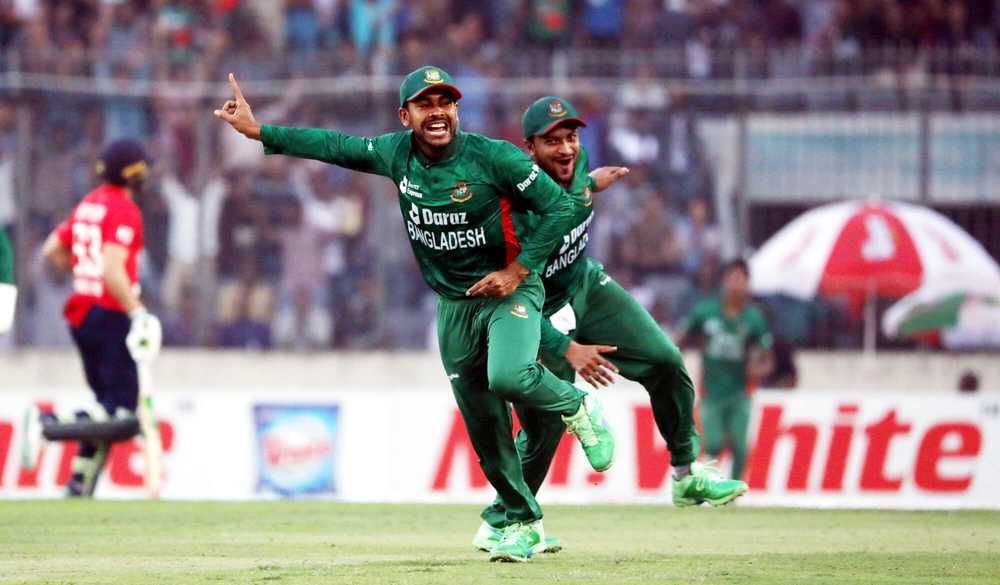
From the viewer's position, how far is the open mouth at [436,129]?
30.9ft

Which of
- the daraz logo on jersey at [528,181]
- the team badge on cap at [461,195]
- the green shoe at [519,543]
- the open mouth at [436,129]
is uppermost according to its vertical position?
the open mouth at [436,129]

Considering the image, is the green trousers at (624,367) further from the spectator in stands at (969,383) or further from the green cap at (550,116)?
the spectator in stands at (969,383)

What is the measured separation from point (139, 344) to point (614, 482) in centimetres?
448

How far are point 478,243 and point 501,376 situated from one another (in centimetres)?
68

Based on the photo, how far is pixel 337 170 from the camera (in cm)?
1981

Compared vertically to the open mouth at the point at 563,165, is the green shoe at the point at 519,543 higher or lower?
lower

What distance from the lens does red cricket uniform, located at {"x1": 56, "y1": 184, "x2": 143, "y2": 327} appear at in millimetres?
14805

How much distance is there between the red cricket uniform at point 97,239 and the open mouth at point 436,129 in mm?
5827

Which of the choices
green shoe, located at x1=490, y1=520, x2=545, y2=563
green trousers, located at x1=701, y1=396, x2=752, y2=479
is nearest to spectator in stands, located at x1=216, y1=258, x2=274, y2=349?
green trousers, located at x1=701, y1=396, x2=752, y2=479

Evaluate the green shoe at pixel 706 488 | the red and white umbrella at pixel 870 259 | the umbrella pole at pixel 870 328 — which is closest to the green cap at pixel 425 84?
the green shoe at pixel 706 488

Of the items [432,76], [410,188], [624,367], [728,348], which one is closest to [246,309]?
[728,348]

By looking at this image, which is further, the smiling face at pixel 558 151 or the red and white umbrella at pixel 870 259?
the red and white umbrella at pixel 870 259

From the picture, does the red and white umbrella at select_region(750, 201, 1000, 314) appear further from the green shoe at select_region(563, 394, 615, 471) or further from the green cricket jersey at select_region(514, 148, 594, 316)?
the green shoe at select_region(563, 394, 615, 471)

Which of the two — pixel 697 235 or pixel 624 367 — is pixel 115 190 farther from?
pixel 697 235
